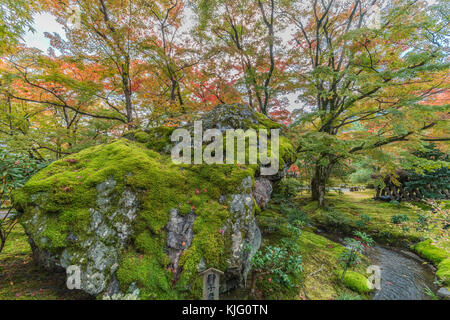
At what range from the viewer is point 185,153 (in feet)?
13.8

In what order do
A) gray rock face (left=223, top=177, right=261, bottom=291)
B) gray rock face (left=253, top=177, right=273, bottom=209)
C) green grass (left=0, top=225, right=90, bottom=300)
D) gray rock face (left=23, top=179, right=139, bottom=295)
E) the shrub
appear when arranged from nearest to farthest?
1. gray rock face (left=23, top=179, right=139, bottom=295)
2. green grass (left=0, top=225, right=90, bottom=300)
3. gray rock face (left=223, top=177, right=261, bottom=291)
4. gray rock face (left=253, top=177, right=273, bottom=209)
5. the shrub

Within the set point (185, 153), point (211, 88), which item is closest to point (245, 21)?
point (211, 88)

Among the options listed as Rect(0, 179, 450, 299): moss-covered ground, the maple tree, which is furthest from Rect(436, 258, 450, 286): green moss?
the maple tree

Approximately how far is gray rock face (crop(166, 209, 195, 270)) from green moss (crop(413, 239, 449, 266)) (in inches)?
297

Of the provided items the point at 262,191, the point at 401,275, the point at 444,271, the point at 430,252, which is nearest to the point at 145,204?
the point at 262,191

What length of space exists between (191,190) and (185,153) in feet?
3.96

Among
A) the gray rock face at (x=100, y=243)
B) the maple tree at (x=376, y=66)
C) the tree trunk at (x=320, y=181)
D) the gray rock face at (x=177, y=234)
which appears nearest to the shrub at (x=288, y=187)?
the maple tree at (x=376, y=66)

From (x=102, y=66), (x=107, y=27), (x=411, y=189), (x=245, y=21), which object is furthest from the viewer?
(x=411, y=189)

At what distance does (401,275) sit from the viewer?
4348 mm

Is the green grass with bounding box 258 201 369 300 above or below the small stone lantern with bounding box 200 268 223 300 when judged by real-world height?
below

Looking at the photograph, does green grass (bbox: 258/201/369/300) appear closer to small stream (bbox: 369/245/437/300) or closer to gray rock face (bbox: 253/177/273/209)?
small stream (bbox: 369/245/437/300)

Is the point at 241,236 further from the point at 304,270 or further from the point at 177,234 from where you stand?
the point at 304,270

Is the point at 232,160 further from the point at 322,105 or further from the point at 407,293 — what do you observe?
the point at 322,105

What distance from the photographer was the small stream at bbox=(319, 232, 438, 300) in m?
3.66
